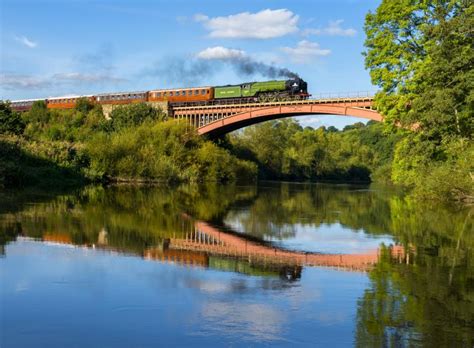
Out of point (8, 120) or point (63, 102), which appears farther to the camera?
point (63, 102)

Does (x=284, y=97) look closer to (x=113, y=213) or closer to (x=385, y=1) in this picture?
(x=385, y=1)

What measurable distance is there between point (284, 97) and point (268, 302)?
5411 centimetres

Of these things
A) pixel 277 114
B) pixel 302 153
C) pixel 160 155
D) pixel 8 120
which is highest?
pixel 277 114

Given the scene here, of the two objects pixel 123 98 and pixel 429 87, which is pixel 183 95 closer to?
pixel 123 98

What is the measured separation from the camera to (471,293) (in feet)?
31.2

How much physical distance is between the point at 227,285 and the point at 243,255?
11.2ft

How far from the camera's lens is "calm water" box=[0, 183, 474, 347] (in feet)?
22.9

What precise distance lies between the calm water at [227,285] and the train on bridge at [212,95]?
44091 mm

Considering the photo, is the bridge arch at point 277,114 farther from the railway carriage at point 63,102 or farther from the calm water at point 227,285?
the calm water at point 227,285

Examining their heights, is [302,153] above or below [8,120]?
below

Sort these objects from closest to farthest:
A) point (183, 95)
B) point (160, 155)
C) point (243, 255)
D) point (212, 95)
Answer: point (243, 255), point (160, 155), point (212, 95), point (183, 95)

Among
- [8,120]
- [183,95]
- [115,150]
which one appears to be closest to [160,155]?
[115,150]

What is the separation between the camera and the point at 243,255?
13.0 m

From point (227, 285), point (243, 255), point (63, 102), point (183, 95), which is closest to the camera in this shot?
point (227, 285)
